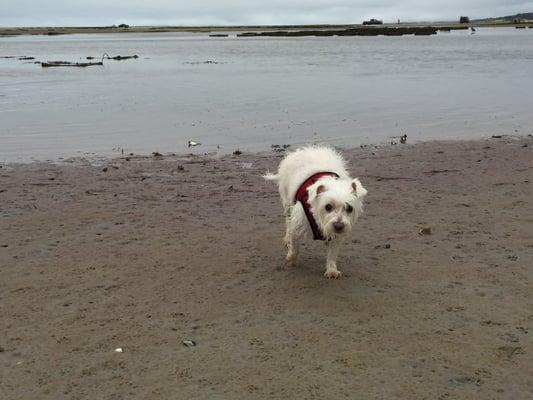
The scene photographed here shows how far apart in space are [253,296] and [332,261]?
3.31 ft

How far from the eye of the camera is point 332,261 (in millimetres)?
6508

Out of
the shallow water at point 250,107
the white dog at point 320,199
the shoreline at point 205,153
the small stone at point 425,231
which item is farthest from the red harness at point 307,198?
the shallow water at point 250,107

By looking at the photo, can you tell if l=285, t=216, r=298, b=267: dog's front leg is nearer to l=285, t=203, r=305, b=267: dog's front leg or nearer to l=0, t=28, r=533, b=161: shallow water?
l=285, t=203, r=305, b=267: dog's front leg

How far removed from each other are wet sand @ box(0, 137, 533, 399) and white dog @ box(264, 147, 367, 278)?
40cm

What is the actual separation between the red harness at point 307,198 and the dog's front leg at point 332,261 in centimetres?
13

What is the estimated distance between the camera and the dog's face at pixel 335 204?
5895 mm

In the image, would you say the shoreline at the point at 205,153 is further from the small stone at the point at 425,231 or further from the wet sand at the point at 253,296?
the small stone at the point at 425,231

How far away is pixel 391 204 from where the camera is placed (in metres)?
9.28

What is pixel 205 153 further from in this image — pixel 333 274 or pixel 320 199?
pixel 320 199

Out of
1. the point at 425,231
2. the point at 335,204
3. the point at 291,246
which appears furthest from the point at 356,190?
the point at 425,231

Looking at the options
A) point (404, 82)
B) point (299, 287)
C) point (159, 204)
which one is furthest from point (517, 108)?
point (299, 287)

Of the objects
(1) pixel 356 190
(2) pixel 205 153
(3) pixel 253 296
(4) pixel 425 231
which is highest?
(1) pixel 356 190

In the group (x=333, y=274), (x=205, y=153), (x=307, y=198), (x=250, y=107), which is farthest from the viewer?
(x=250, y=107)

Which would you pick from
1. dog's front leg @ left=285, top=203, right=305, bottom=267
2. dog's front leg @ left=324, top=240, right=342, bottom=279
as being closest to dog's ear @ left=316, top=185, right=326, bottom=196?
dog's front leg @ left=285, top=203, right=305, bottom=267
